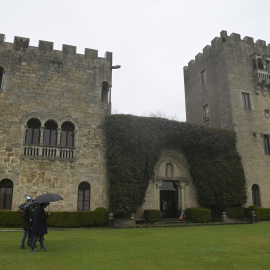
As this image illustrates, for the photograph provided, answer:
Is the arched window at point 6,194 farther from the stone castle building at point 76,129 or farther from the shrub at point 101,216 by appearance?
the shrub at point 101,216

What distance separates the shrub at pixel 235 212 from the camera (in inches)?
832

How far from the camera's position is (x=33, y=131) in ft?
63.9

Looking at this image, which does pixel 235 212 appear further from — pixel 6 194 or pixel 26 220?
pixel 26 220

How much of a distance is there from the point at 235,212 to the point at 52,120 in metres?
15.1

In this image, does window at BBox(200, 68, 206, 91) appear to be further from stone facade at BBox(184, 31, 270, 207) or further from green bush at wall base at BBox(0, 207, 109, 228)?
green bush at wall base at BBox(0, 207, 109, 228)

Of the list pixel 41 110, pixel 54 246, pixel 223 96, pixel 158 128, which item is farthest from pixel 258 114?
pixel 54 246

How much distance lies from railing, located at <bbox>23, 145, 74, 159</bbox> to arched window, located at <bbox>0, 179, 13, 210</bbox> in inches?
82.8

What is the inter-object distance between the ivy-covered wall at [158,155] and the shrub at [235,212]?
35 centimetres

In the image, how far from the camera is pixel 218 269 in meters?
6.30

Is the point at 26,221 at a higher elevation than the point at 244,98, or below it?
below

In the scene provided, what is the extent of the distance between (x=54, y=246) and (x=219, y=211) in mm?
15239

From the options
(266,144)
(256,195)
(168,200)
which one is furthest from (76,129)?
(266,144)

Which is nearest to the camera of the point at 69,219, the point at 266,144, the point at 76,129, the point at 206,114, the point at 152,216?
the point at 69,219

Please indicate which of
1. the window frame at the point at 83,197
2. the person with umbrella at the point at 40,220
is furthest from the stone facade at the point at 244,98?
the person with umbrella at the point at 40,220
